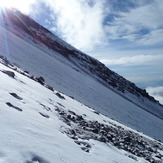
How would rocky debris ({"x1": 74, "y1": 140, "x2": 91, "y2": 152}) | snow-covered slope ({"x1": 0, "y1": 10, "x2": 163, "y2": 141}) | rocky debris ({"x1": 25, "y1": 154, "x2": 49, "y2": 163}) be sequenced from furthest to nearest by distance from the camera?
snow-covered slope ({"x1": 0, "y1": 10, "x2": 163, "y2": 141})
rocky debris ({"x1": 74, "y1": 140, "x2": 91, "y2": 152})
rocky debris ({"x1": 25, "y1": 154, "x2": 49, "y2": 163})

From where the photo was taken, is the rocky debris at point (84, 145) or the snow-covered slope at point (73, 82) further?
the snow-covered slope at point (73, 82)

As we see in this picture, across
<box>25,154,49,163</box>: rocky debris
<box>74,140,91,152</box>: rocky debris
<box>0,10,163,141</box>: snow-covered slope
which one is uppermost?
<box>0,10,163,141</box>: snow-covered slope

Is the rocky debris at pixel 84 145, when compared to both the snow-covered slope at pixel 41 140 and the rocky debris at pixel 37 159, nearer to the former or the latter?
the snow-covered slope at pixel 41 140

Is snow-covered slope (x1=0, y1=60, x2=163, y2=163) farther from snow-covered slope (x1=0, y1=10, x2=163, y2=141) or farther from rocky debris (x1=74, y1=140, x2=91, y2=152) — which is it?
snow-covered slope (x1=0, y1=10, x2=163, y2=141)

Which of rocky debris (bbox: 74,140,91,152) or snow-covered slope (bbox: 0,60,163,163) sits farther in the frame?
rocky debris (bbox: 74,140,91,152)

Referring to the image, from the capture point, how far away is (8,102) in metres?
9.27

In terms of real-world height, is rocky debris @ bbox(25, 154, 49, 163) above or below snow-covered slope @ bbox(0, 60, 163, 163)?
below

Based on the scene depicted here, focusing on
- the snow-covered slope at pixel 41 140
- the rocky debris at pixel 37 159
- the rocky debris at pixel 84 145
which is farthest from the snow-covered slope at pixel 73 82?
the rocky debris at pixel 37 159

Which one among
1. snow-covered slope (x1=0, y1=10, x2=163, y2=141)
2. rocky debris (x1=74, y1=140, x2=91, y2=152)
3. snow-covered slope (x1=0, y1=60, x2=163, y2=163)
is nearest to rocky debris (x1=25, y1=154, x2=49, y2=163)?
snow-covered slope (x1=0, y1=60, x2=163, y2=163)

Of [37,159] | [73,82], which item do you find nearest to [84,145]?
[37,159]

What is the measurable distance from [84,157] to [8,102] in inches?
146

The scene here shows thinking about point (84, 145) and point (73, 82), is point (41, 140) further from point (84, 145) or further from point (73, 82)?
point (73, 82)

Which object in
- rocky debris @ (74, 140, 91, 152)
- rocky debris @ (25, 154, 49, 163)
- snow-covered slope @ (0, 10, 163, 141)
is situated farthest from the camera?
snow-covered slope @ (0, 10, 163, 141)

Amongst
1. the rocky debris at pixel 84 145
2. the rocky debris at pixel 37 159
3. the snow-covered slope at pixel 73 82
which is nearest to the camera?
the rocky debris at pixel 37 159
